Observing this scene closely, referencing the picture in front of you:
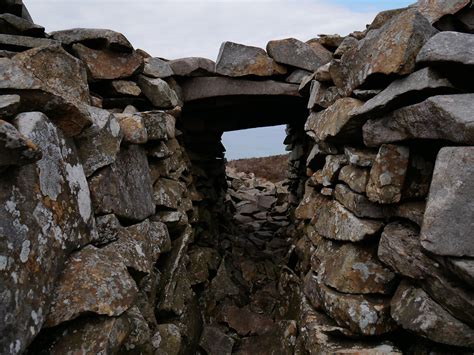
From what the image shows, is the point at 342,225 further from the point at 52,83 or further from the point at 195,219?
the point at 52,83

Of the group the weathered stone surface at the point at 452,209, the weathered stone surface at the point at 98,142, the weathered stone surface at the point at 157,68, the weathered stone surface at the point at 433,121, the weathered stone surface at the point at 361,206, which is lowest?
the weathered stone surface at the point at 361,206

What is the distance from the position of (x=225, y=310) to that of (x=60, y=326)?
4968 mm

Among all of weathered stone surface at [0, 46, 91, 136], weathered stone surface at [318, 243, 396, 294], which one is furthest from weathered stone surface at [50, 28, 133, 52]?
weathered stone surface at [318, 243, 396, 294]

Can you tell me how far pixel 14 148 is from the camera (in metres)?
2.96

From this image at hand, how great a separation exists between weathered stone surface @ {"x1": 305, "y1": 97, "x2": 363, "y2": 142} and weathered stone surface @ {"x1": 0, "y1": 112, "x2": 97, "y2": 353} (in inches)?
135

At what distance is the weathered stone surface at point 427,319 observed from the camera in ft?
12.2

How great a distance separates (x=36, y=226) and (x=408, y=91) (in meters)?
3.92

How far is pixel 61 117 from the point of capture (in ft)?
13.4

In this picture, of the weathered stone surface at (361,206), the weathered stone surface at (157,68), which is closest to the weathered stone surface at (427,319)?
the weathered stone surface at (361,206)

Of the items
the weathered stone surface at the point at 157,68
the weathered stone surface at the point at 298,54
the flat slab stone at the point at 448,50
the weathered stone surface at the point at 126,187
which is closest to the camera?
the flat slab stone at the point at 448,50

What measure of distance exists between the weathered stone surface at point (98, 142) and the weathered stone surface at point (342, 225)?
3100mm

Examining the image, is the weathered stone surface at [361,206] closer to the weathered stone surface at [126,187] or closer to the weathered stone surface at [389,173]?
the weathered stone surface at [389,173]

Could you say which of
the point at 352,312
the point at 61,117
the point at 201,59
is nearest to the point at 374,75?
the point at 352,312

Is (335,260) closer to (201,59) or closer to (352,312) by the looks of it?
(352,312)
